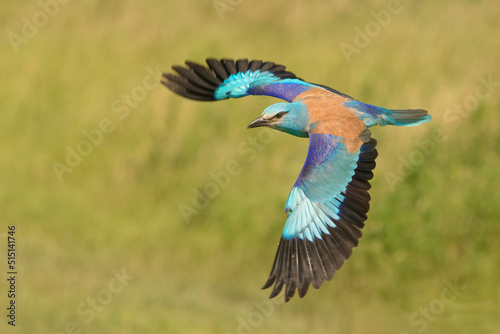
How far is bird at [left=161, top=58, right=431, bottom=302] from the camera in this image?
7.50 metres

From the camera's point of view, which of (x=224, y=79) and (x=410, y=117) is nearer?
(x=410, y=117)

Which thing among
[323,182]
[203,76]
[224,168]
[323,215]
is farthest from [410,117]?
[224,168]

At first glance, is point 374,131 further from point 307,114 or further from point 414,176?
point 307,114

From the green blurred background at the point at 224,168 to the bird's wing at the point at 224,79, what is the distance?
3.21m

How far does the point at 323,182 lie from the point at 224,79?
2.51 meters

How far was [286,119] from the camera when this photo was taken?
27.8 ft

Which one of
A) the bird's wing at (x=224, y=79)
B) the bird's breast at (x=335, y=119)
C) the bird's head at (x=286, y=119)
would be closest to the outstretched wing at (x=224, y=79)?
the bird's wing at (x=224, y=79)

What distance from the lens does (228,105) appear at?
1603 centimetres

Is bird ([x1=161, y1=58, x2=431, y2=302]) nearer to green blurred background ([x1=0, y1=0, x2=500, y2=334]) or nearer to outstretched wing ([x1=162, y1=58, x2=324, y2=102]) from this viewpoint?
outstretched wing ([x1=162, y1=58, x2=324, y2=102])

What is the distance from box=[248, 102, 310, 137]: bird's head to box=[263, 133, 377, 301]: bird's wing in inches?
10.2

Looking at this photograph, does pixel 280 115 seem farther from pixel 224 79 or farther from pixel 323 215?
pixel 224 79

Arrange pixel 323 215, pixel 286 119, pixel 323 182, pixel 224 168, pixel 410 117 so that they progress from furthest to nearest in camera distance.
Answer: pixel 224 168 → pixel 410 117 → pixel 286 119 → pixel 323 182 → pixel 323 215

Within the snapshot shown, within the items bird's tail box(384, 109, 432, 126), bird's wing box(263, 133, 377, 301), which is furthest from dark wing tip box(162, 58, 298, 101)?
bird's wing box(263, 133, 377, 301)

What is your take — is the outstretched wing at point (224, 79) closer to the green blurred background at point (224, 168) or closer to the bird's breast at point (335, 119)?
the bird's breast at point (335, 119)
